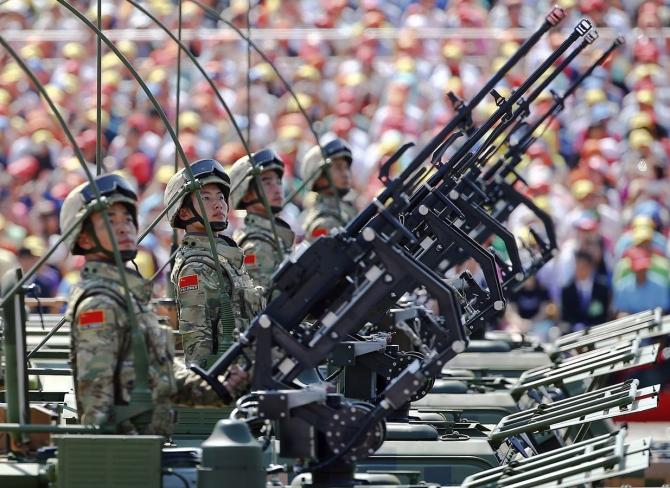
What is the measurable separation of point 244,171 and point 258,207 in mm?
514

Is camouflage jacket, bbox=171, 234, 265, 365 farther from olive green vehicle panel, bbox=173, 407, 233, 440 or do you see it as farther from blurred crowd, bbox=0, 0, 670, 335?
blurred crowd, bbox=0, 0, 670, 335

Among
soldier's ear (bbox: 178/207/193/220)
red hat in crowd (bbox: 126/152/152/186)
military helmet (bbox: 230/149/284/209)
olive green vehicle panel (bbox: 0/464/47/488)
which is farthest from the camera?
red hat in crowd (bbox: 126/152/152/186)

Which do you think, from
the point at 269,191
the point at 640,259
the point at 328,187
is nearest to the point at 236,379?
the point at 269,191

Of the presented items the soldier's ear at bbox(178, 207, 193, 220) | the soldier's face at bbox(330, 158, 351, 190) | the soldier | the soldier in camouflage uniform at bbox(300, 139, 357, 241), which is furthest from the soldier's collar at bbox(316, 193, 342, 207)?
the soldier's ear at bbox(178, 207, 193, 220)

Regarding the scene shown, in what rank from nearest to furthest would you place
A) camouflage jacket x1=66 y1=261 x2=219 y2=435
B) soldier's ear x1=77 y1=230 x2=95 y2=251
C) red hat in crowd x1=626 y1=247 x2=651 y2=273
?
camouflage jacket x1=66 y1=261 x2=219 y2=435
soldier's ear x1=77 y1=230 x2=95 y2=251
red hat in crowd x1=626 y1=247 x2=651 y2=273

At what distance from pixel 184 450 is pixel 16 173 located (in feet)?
45.7

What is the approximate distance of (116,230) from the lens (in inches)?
351

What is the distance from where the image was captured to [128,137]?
22.3 metres

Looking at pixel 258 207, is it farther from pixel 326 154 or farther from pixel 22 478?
pixel 22 478

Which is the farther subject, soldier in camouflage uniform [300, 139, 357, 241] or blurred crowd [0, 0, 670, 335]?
blurred crowd [0, 0, 670, 335]

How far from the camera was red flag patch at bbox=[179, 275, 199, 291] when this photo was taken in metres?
11.6

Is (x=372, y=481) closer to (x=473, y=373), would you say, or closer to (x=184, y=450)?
(x=184, y=450)

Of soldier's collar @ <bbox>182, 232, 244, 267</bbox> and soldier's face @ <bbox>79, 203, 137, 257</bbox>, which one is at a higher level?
soldier's collar @ <bbox>182, 232, 244, 267</bbox>

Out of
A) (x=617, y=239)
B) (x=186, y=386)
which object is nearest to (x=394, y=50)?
(x=617, y=239)
